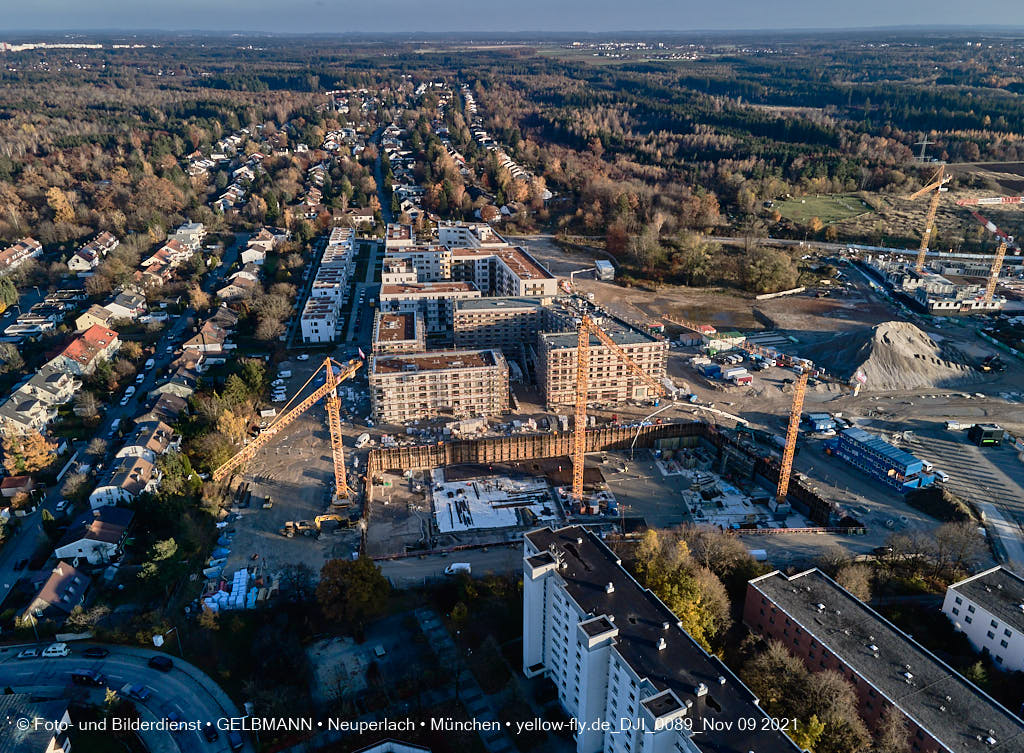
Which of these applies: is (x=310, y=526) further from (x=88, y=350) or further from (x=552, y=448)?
(x=88, y=350)

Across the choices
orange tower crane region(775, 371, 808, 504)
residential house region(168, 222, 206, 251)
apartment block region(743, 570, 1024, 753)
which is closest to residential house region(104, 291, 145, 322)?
residential house region(168, 222, 206, 251)


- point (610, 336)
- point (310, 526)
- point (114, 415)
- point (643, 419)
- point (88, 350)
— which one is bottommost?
point (310, 526)

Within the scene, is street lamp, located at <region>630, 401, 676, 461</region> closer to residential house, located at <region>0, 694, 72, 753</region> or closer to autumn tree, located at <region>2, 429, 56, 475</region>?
residential house, located at <region>0, 694, 72, 753</region>

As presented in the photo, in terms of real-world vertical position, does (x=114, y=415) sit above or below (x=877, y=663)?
below

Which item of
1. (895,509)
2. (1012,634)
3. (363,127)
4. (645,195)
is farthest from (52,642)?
(363,127)

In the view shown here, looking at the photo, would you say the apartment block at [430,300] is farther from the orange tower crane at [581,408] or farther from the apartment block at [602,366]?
the orange tower crane at [581,408]

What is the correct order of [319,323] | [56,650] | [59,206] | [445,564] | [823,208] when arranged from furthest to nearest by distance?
[823,208] → [59,206] → [319,323] → [445,564] → [56,650]

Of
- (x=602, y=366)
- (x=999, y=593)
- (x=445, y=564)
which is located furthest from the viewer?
(x=602, y=366)

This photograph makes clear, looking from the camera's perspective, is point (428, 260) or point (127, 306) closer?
point (127, 306)

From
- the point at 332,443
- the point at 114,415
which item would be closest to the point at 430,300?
the point at 332,443
